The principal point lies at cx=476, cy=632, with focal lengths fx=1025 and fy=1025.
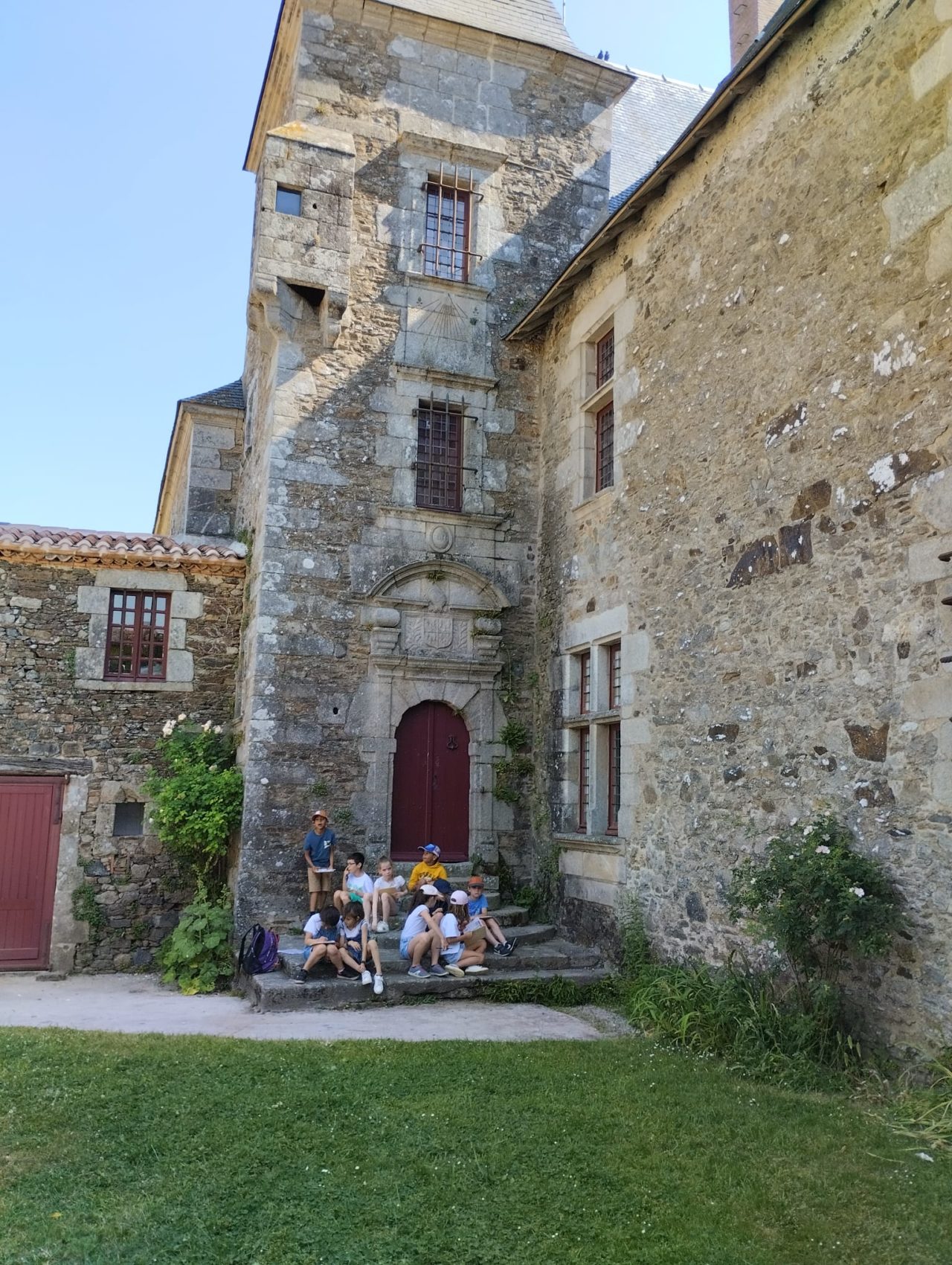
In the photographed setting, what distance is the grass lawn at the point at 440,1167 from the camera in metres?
3.37

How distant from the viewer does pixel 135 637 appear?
9.41 m

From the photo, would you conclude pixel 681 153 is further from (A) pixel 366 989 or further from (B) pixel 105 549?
(A) pixel 366 989

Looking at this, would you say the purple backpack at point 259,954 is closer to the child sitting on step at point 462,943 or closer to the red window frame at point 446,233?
the child sitting on step at point 462,943

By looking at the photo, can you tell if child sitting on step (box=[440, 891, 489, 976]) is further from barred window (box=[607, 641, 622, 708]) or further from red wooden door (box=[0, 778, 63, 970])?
red wooden door (box=[0, 778, 63, 970])

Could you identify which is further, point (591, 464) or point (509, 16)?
point (509, 16)

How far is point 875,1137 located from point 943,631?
223 cm

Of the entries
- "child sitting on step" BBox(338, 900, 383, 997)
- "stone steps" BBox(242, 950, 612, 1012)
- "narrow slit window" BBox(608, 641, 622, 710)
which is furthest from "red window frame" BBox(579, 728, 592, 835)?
"child sitting on step" BBox(338, 900, 383, 997)

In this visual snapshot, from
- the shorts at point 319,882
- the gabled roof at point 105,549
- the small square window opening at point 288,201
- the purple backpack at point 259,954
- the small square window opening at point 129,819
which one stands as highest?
the small square window opening at point 288,201

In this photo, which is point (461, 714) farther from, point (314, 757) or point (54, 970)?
point (54, 970)

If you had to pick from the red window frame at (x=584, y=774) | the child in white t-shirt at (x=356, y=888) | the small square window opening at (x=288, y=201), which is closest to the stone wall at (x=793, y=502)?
the red window frame at (x=584, y=774)

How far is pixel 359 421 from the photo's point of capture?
9320mm

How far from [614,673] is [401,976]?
2.87m

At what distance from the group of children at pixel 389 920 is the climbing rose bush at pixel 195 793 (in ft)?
2.52

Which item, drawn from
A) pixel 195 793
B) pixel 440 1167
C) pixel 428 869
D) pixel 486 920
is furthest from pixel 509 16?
pixel 440 1167
